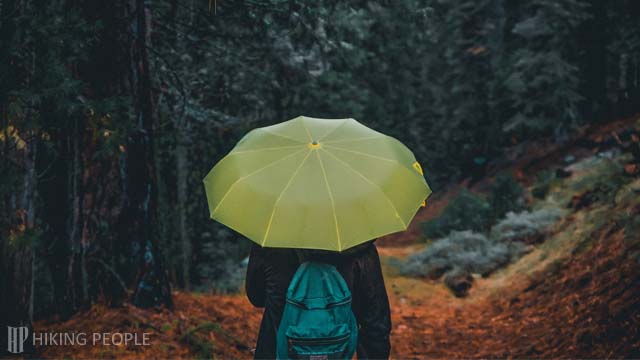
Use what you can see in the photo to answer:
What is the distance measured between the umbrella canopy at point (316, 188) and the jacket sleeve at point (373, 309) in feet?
1.05

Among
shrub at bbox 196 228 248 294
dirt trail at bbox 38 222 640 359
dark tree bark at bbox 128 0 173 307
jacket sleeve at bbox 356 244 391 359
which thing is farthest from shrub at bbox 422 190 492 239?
jacket sleeve at bbox 356 244 391 359

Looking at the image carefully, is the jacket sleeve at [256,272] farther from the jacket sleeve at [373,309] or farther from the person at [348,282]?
the jacket sleeve at [373,309]

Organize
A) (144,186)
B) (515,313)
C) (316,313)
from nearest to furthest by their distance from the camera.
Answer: (316,313) < (144,186) < (515,313)

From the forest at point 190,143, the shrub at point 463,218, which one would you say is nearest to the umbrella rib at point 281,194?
the forest at point 190,143

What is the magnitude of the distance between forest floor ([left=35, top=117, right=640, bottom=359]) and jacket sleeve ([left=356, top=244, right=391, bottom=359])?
9.08 ft

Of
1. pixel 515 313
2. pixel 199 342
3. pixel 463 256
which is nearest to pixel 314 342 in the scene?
pixel 199 342

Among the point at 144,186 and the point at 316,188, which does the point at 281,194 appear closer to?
the point at 316,188

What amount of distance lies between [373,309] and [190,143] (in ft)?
21.7

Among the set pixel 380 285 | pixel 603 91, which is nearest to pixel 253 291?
pixel 380 285

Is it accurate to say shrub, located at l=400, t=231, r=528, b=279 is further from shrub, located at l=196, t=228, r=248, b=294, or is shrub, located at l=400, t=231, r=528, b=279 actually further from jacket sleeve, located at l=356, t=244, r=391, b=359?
jacket sleeve, located at l=356, t=244, r=391, b=359

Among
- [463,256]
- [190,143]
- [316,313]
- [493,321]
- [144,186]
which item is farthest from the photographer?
[463,256]

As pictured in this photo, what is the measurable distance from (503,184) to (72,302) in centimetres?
1379

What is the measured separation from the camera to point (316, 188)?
3480 mm

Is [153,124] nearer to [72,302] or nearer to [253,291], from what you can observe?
[72,302]
